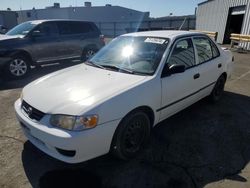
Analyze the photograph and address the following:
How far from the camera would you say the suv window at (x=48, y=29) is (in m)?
7.66

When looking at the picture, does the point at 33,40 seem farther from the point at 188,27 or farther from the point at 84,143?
the point at 188,27

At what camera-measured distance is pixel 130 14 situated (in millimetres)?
39531

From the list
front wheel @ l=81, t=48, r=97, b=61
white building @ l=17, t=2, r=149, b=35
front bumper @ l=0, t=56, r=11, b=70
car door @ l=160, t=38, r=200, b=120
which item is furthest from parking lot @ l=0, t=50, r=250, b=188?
white building @ l=17, t=2, r=149, b=35

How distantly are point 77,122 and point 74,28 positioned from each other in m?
6.94

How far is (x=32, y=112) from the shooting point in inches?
110

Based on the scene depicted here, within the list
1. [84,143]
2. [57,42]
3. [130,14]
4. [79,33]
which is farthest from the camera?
[130,14]

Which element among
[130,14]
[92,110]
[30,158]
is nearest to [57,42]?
[30,158]

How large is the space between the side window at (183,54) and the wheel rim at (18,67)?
17.7 ft

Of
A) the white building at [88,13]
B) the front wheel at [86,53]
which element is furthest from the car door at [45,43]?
the white building at [88,13]

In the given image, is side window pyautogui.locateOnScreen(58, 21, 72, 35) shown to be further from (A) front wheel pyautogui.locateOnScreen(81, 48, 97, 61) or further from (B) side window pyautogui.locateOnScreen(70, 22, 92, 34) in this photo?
(A) front wheel pyautogui.locateOnScreen(81, 48, 97, 61)

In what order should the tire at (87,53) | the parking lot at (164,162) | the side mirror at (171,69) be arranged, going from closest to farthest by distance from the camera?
the parking lot at (164,162) < the side mirror at (171,69) < the tire at (87,53)

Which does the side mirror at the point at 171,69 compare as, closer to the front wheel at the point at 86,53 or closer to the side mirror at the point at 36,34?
the side mirror at the point at 36,34

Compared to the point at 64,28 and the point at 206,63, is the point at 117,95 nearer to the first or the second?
the point at 206,63

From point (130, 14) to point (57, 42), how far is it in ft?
111
